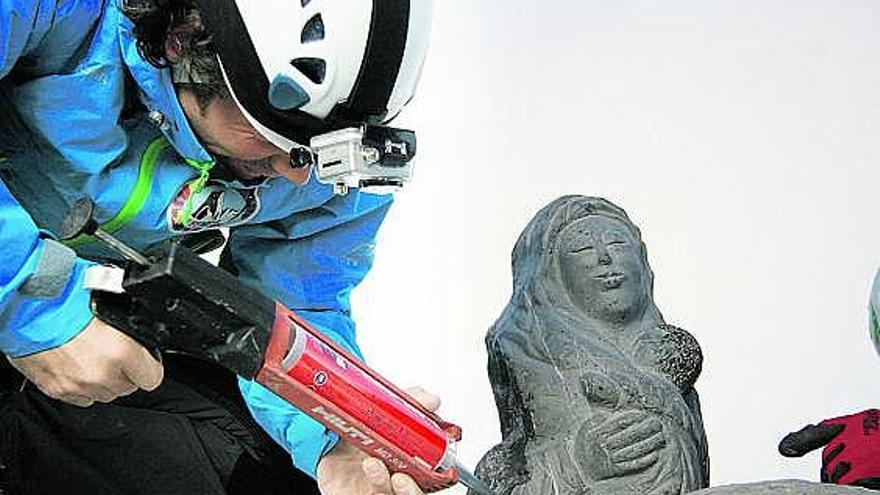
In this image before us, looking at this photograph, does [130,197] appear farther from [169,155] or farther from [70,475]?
[70,475]

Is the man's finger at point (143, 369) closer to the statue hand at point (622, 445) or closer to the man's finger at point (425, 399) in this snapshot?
the man's finger at point (425, 399)

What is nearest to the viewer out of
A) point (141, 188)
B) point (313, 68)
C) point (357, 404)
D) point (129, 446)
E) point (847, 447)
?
point (357, 404)

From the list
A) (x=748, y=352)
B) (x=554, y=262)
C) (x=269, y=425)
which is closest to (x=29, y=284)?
(x=269, y=425)

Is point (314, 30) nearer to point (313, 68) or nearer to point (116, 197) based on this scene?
point (313, 68)

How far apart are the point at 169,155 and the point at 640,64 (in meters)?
1.22

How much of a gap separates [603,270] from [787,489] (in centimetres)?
41

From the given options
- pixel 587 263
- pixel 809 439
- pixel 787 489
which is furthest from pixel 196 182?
pixel 809 439

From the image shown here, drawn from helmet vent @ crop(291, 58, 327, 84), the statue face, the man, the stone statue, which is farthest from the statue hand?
helmet vent @ crop(291, 58, 327, 84)

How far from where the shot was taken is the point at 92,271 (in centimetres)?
102

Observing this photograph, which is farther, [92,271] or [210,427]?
[210,427]

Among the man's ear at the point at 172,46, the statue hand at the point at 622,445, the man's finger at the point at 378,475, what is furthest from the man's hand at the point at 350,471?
the man's ear at the point at 172,46

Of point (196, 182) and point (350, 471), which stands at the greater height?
point (196, 182)

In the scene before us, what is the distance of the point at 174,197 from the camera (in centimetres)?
132

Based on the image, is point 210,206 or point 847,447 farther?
point 847,447
